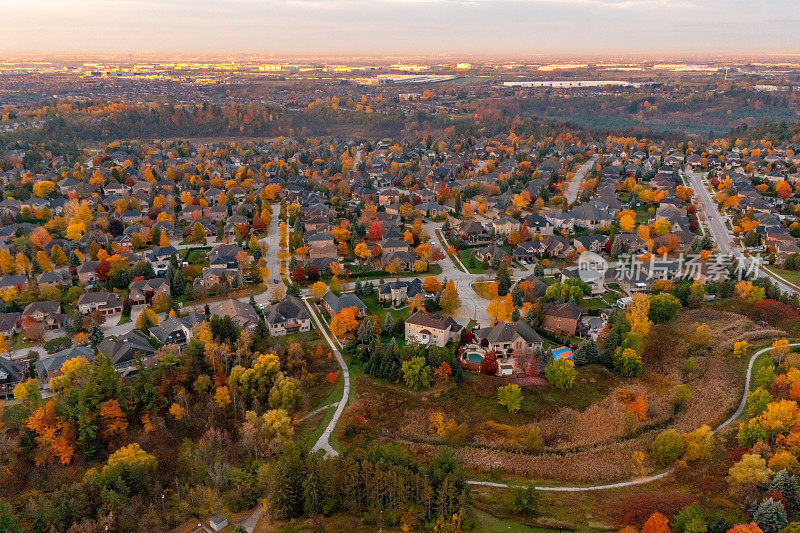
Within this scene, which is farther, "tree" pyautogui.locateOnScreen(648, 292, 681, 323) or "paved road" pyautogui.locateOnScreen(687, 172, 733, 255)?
"paved road" pyautogui.locateOnScreen(687, 172, 733, 255)

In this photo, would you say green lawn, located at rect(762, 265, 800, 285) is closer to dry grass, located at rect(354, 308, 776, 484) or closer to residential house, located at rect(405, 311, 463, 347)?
dry grass, located at rect(354, 308, 776, 484)

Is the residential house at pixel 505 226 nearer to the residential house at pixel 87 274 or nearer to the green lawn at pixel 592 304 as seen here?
the green lawn at pixel 592 304

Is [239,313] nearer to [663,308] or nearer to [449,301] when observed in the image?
[449,301]

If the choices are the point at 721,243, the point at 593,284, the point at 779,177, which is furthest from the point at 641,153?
the point at 593,284

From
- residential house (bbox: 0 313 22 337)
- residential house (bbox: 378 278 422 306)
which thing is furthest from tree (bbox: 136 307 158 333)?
residential house (bbox: 378 278 422 306)

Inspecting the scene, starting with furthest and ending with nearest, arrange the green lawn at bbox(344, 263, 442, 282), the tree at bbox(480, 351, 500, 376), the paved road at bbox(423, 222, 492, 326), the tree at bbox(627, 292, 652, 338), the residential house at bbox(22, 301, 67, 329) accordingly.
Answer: the green lawn at bbox(344, 263, 442, 282), the paved road at bbox(423, 222, 492, 326), the residential house at bbox(22, 301, 67, 329), the tree at bbox(627, 292, 652, 338), the tree at bbox(480, 351, 500, 376)

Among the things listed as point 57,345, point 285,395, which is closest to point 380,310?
point 285,395

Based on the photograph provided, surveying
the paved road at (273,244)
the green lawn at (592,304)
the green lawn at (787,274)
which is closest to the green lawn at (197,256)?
the paved road at (273,244)
